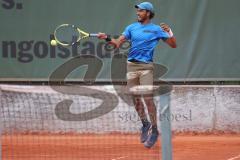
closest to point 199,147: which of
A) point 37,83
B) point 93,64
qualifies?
point 93,64

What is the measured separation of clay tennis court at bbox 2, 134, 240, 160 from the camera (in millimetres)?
8555

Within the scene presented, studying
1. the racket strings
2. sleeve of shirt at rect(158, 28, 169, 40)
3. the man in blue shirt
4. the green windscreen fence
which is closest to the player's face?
the man in blue shirt

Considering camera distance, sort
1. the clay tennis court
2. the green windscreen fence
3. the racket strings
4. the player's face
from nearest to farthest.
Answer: the player's face < the clay tennis court < the racket strings < the green windscreen fence

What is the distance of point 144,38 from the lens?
8.02 m

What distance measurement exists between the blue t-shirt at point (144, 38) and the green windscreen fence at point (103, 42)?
8.36 feet

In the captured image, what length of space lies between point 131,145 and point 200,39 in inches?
106

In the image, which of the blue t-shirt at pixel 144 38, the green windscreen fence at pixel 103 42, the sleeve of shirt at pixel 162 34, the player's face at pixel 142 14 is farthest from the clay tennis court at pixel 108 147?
the player's face at pixel 142 14

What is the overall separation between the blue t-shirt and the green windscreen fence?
8.36ft

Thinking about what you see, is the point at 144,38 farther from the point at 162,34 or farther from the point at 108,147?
the point at 108,147

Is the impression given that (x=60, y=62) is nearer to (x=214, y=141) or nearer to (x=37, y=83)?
(x=37, y=83)

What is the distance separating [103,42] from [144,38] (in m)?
Result: 2.86

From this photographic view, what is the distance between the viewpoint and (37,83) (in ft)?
36.2

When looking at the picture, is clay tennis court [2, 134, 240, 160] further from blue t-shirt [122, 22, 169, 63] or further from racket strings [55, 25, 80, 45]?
racket strings [55, 25, 80, 45]

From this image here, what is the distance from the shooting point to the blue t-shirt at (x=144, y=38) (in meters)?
8.03
